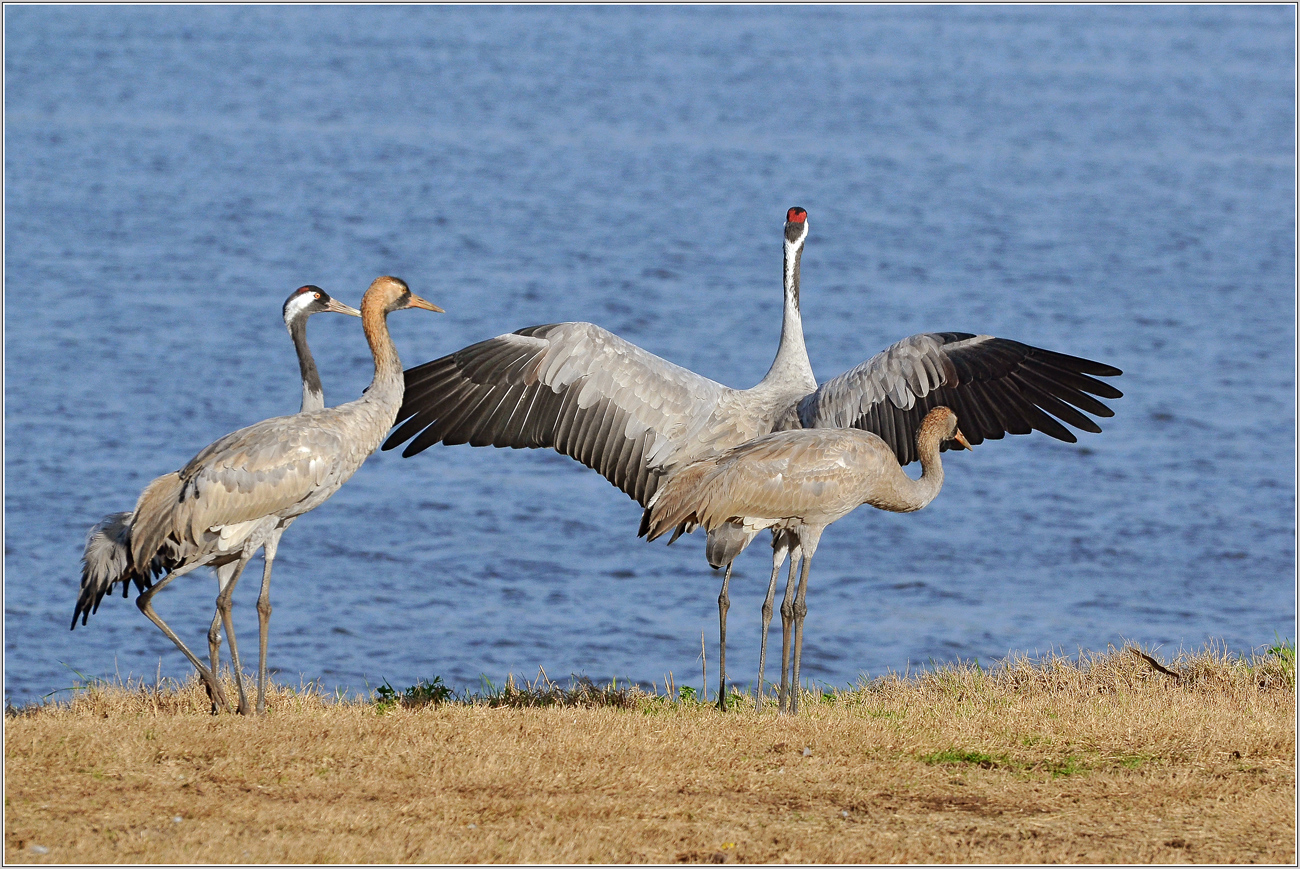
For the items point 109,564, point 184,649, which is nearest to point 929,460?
point 184,649

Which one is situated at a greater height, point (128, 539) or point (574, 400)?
point (574, 400)

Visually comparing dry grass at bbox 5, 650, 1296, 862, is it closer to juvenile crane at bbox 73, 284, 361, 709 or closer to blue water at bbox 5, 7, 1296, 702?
juvenile crane at bbox 73, 284, 361, 709

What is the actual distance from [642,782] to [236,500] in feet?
7.07

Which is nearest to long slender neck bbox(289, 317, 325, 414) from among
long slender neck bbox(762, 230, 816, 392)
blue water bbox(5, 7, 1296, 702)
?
long slender neck bbox(762, 230, 816, 392)

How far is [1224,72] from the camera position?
35.1m

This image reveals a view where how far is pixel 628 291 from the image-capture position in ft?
63.8

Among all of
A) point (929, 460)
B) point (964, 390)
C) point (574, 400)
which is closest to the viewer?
point (929, 460)

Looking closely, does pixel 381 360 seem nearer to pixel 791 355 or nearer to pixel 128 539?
pixel 128 539

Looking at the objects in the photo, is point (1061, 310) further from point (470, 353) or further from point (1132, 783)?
point (1132, 783)

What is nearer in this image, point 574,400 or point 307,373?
point 307,373

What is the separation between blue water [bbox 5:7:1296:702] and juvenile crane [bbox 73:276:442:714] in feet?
9.64

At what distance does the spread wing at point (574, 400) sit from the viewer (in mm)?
8430

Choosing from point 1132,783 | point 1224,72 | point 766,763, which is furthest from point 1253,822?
point 1224,72

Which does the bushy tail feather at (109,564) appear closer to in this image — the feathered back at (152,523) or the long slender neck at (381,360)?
the feathered back at (152,523)
